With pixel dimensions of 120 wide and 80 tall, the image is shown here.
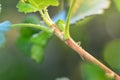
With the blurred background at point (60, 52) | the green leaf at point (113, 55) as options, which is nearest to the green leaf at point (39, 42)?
the green leaf at point (113, 55)

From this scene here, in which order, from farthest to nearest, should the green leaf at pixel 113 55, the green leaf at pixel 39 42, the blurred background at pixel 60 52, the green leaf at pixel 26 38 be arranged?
the blurred background at pixel 60 52 → the green leaf at pixel 113 55 → the green leaf at pixel 26 38 → the green leaf at pixel 39 42

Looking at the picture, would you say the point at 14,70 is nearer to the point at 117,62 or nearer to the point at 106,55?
the point at 106,55

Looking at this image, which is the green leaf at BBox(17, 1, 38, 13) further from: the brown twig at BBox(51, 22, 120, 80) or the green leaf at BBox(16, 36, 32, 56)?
the green leaf at BBox(16, 36, 32, 56)

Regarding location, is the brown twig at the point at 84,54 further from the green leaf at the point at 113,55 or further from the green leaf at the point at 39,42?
the green leaf at the point at 113,55

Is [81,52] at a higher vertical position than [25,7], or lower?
lower

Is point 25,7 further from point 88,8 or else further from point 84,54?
point 88,8

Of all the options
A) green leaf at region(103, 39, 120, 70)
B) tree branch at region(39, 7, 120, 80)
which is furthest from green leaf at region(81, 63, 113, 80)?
tree branch at region(39, 7, 120, 80)

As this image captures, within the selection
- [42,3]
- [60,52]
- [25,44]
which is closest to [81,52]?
[42,3]
